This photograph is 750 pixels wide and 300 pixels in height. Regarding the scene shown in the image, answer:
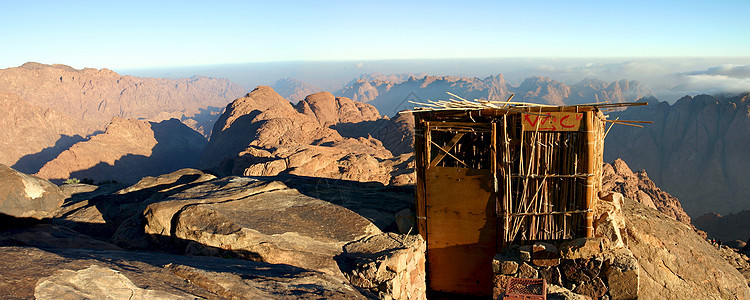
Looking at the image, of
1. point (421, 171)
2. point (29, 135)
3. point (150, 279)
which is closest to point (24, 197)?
point (150, 279)

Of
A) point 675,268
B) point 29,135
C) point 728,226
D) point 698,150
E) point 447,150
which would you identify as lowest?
point 698,150

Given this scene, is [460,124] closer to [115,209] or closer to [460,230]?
[460,230]

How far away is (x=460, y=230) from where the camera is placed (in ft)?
26.0

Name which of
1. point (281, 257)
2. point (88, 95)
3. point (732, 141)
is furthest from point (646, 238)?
point (88, 95)

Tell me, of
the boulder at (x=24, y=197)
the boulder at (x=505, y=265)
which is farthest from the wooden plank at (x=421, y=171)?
the boulder at (x=24, y=197)

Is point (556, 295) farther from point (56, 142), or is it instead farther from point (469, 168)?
point (56, 142)

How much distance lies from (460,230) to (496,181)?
122 centimetres

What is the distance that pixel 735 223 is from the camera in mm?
32344

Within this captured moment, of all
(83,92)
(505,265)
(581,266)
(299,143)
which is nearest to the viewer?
(581,266)

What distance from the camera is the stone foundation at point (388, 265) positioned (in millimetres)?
6676

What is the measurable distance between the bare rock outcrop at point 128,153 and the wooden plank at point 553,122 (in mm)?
52194

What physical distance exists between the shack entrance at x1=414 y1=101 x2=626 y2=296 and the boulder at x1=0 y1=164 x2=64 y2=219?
27.4ft

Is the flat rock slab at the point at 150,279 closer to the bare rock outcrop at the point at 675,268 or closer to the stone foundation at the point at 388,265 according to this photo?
the stone foundation at the point at 388,265

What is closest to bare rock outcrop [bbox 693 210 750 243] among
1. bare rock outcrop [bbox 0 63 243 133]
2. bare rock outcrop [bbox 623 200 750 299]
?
bare rock outcrop [bbox 623 200 750 299]
